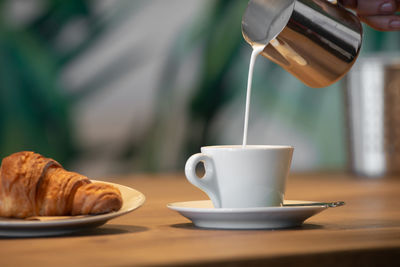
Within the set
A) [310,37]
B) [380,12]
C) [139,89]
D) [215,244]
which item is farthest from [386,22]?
[139,89]

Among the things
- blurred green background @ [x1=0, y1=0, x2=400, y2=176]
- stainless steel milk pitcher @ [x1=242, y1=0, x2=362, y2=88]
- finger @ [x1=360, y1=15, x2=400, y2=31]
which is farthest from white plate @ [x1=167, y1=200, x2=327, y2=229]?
blurred green background @ [x1=0, y1=0, x2=400, y2=176]

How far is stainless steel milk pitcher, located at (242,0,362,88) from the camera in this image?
0.76 meters

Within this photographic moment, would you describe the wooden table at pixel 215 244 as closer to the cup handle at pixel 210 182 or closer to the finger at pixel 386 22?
the cup handle at pixel 210 182

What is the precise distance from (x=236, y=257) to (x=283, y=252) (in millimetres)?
41

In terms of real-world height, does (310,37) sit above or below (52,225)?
above

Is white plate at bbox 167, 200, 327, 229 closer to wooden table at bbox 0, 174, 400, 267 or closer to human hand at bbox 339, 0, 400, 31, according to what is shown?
wooden table at bbox 0, 174, 400, 267

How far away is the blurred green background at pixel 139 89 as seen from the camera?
5.38 feet

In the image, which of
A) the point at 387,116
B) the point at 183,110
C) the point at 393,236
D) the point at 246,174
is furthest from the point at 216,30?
the point at 393,236

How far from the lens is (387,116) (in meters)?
1.48

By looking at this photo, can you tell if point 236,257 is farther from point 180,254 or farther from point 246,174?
point 246,174

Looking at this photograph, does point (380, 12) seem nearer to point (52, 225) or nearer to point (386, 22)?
point (386, 22)

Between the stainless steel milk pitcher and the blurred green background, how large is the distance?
0.94 metres

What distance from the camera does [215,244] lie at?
538mm

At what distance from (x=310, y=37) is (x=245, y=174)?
195mm
